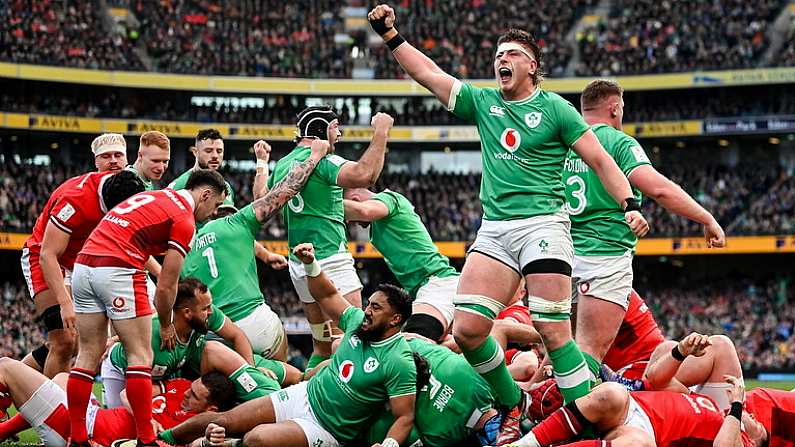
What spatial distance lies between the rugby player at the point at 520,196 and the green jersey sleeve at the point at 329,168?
2.03m

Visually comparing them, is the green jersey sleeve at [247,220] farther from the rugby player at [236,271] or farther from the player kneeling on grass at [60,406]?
the player kneeling on grass at [60,406]

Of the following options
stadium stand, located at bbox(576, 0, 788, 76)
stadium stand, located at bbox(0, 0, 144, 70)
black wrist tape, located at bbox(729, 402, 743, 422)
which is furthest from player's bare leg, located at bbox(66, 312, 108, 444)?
stadium stand, located at bbox(576, 0, 788, 76)

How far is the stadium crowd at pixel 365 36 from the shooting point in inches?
1606

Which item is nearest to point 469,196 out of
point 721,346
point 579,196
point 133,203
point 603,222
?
point 579,196

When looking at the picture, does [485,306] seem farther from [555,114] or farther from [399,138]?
[399,138]

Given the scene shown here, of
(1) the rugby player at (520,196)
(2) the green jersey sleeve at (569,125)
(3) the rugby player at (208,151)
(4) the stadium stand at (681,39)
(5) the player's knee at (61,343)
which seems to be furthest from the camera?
(4) the stadium stand at (681,39)

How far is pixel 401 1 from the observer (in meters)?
45.8

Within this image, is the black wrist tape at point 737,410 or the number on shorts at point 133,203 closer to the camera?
the black wrist tape at point 737,410

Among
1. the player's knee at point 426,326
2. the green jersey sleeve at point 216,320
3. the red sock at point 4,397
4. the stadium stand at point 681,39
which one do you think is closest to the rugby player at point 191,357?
the green jersey sleeve at point 216,320

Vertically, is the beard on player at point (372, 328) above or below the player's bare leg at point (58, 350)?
above

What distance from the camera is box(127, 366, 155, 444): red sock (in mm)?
7297

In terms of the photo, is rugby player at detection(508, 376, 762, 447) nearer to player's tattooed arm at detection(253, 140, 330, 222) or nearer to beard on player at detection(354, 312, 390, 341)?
beard on player at detection(354, 312, 390, 341)

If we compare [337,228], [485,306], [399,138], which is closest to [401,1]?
[399,138]

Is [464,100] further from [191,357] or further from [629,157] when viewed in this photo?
[191,357]
